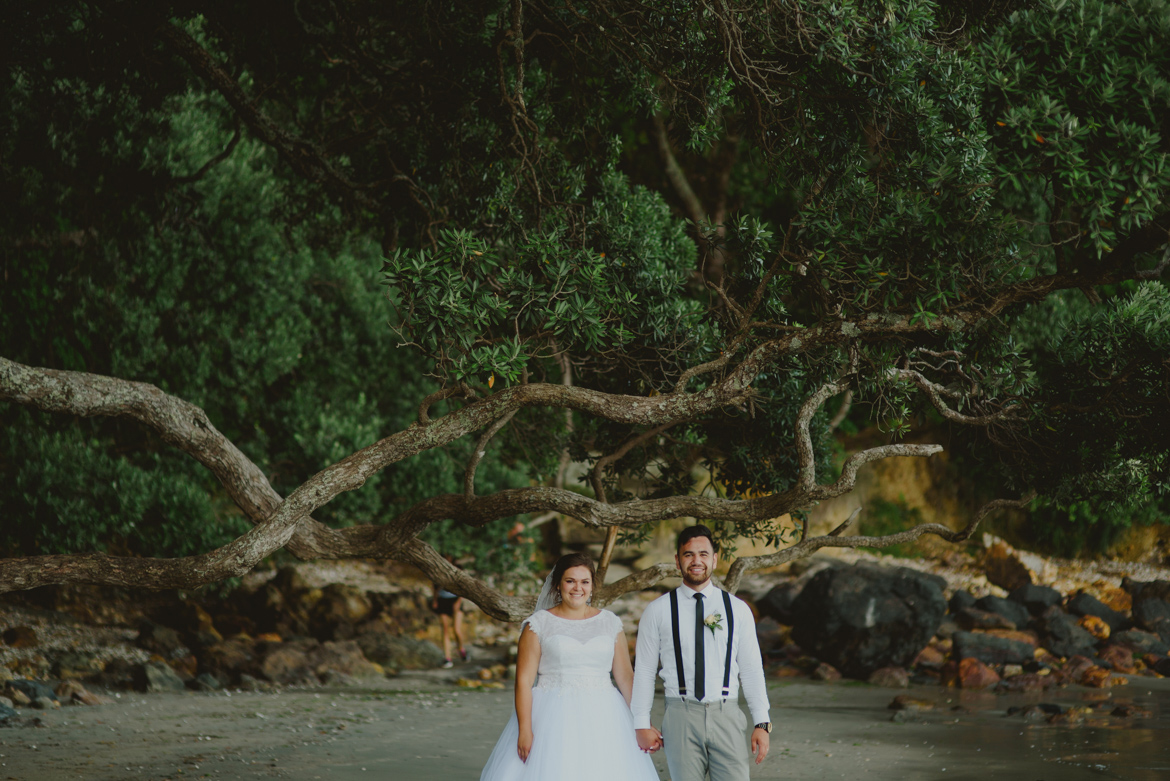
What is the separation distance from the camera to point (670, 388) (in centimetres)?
946

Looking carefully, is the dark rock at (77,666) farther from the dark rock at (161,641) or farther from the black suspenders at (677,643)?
the black suspenders at (677,643)

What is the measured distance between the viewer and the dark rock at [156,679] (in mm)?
14016

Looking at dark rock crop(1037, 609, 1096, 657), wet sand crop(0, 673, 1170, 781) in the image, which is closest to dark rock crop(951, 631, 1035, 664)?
dark rock crop(1037, 609, 1096, 657)

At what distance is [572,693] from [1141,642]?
1676cm

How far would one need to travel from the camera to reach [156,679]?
1416cm

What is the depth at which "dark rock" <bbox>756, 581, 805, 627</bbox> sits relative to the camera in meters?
21.2

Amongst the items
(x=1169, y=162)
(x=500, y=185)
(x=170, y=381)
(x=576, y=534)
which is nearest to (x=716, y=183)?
(x=576, y=534)

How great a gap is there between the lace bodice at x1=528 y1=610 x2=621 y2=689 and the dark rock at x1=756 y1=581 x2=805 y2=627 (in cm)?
1596

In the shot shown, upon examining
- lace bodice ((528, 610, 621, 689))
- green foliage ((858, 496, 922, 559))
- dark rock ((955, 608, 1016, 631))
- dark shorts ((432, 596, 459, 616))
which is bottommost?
dark rock ((955, 608, 1016, 631))

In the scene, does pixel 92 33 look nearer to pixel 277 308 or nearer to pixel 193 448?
pixel 193 448

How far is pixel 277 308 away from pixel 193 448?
31.7ft

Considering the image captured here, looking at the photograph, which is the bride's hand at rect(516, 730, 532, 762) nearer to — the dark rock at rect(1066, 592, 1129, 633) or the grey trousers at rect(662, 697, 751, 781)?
the grey trousers at rect(662, 697, 751, 781)

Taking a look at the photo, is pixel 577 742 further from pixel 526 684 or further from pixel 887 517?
pixel 887 517

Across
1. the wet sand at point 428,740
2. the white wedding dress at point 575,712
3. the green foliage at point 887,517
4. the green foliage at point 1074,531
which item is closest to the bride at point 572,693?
the white wedding dress at point 575,712
